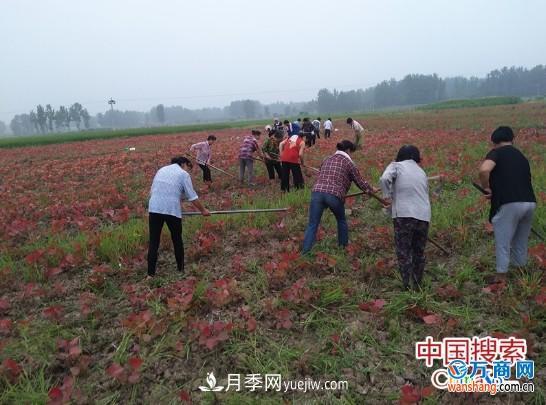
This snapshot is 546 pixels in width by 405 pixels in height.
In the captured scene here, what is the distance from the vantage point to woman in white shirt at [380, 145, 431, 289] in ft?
13.4

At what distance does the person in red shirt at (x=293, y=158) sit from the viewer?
858 centimetres

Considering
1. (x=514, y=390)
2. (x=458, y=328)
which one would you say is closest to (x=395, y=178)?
(x=458, y=328)

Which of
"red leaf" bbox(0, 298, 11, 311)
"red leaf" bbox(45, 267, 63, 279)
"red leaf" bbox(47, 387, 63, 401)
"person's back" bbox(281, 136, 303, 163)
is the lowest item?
"red leaf" bbox(47, 387, 63, 401)

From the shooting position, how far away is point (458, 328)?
369 centimetres

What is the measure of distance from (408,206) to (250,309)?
2.05 meters

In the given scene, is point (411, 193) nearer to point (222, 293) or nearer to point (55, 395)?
point (222, 293)

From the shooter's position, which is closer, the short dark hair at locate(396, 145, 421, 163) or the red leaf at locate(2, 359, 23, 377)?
the red leaf at locate(2, 359, 23, 377)

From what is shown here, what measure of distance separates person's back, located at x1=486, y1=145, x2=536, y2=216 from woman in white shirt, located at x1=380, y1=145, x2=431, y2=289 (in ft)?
2.45

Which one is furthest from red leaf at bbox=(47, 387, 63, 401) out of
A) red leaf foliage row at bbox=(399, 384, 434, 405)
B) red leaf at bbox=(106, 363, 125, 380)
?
red leaf foliage row at bbox=(399, 384, 434, 405)

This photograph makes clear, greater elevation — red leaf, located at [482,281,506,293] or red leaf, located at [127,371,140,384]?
red leaf, located at [482,281,506,293]

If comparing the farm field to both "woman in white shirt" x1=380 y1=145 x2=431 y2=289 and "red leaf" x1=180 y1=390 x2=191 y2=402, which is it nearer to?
"red leaf" x1=180 y1=390 x2=191 y2=402

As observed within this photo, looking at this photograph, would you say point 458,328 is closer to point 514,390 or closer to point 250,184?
point 514,390

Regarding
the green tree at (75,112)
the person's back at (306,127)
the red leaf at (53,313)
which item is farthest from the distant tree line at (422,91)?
the red leaf at (53,313)

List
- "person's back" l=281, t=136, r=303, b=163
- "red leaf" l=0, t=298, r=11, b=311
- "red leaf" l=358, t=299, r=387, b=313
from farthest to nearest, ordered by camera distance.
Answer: "person's back" l=281, t=136, r=303, b=163 → "red leaf" l=0, t=298, r=11, b=311 → "red leaf" l=358, t=299, r=387, b=313
